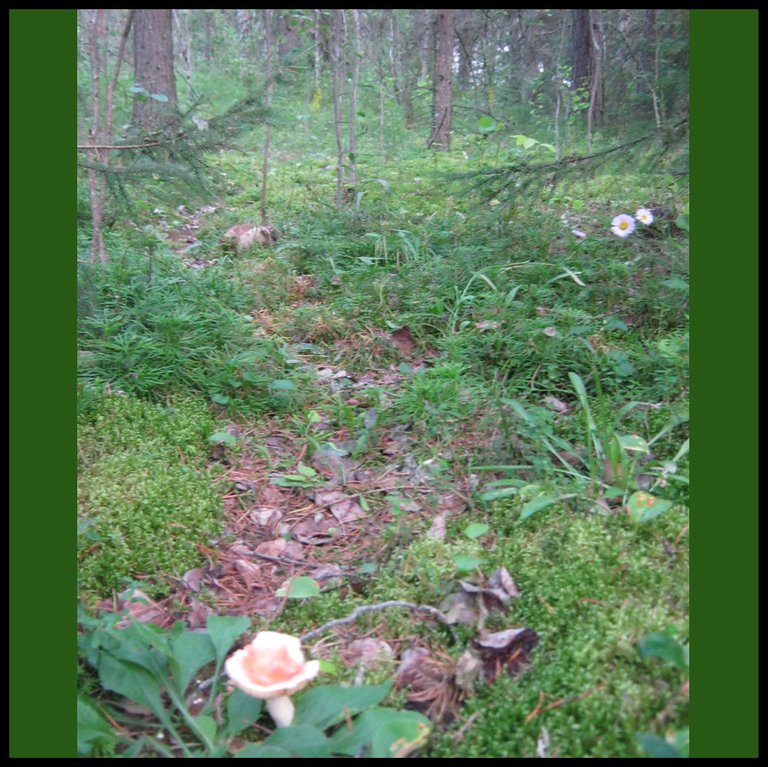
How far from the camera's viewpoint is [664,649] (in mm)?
1549

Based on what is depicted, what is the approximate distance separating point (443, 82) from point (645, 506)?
9603 millimetres

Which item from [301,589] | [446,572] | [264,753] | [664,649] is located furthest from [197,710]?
[664,649]

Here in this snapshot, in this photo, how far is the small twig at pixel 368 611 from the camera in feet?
6.38

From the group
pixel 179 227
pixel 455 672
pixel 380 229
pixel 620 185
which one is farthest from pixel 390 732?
pixel 620 185

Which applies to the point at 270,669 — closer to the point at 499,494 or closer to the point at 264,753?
the point at 264,753

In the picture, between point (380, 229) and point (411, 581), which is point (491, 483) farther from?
point (380, 229)

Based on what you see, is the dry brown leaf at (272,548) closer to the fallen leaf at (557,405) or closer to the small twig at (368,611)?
the small twig at (368,611)

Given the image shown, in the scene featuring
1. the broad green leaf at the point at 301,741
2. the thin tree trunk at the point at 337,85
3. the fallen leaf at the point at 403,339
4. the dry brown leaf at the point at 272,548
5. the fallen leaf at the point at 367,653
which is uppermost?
the thin tree trunk at the point at 337,85

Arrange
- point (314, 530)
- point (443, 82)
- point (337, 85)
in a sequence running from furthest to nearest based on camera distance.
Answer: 1. point (443, 82)
2. point (337, 85)
3. point (314, 530)

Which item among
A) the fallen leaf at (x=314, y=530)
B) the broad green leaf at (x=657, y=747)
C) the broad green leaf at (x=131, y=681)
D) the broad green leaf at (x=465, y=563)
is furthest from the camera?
the fallen leaf at (x=314, y=530)

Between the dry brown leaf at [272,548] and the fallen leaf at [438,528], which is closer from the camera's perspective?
the fallen leaf at [438,528]

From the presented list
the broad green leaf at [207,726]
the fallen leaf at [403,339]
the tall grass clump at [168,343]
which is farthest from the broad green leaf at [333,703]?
the fallen leaf at [403,339]

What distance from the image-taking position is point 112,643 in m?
1.72

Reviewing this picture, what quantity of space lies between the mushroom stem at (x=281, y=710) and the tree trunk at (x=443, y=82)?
9.86 metres
